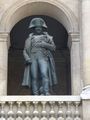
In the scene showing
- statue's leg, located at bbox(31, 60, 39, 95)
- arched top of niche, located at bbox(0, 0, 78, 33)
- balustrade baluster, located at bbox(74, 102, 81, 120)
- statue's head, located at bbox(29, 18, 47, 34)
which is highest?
arched top of niche, located at bbox(0, 0, 78, 33)

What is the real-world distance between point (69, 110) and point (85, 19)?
279 cm

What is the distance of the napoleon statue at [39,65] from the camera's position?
18906mm

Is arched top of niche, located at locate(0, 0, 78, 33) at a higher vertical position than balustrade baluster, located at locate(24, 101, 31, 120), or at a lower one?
higher

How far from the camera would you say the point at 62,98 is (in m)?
18.0

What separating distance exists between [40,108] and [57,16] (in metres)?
3.65

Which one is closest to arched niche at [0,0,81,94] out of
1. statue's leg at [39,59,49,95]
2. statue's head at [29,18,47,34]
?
statue's head at [29,18,47,34]

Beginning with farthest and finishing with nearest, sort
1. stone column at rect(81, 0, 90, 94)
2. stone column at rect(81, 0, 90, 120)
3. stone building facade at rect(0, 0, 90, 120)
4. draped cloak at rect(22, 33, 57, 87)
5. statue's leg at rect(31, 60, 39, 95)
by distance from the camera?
draped cloak at rect(22, 33, 57, 87) → statue's leg at rect(31, 60, 39, 95) → stone column at rect(81, 0, 90, 94) → stone building facade at rect(0, 0, 90, 120) → stone column at rect(81, 0, 90, 120)

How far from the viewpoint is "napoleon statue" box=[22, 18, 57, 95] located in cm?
1891

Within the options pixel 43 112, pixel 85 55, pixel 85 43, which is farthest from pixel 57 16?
pixel 43 112

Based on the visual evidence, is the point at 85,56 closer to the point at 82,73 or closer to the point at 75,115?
the point at 82,73

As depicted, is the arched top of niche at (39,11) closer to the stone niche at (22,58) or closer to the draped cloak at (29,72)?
the draped cloak at (29,72)

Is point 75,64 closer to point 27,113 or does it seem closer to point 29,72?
point 29,72

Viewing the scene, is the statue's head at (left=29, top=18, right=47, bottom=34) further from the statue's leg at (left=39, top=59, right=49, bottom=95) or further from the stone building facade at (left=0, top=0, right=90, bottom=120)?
the statue's leg at (left=39, top=59, right=49, bottom=95)

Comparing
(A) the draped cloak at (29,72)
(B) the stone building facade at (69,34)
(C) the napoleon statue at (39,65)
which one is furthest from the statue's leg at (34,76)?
(B) the stone building facade at (69,34)
